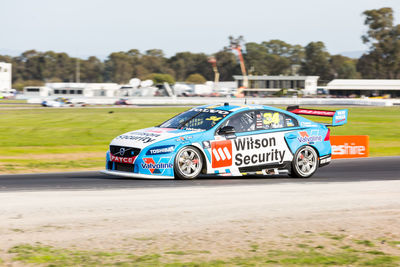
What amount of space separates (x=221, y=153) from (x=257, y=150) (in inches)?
32.0

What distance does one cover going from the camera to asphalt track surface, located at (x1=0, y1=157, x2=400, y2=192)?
31.7 ft

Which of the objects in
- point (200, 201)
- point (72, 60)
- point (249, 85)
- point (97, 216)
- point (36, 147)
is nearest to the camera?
point (97, 216)

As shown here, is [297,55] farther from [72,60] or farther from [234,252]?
[234,252]

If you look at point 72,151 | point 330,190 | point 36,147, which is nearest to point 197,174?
point 330,190

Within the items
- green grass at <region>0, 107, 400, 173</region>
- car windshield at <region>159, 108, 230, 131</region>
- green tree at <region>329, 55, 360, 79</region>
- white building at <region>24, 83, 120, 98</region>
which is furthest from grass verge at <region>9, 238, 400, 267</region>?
green tree at <region>329, 55, 360, 79</region>

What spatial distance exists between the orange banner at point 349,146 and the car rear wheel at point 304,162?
13.8 ft

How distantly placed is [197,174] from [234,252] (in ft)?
16.8

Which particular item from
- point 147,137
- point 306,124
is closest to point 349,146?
point 306,124

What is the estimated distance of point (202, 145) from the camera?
10.5 meters

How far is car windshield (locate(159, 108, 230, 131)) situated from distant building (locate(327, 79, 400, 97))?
98.8 metres

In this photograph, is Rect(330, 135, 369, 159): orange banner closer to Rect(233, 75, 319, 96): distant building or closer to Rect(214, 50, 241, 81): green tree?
Rect(233, 75, 319, 96): distant building

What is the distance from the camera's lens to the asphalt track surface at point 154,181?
380 inches

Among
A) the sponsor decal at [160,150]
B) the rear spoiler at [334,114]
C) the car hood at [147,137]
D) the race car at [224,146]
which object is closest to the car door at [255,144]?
the race car at [224,146]

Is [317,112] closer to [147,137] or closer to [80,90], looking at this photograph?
[147,137]
